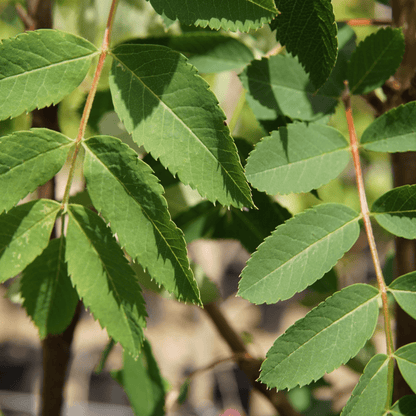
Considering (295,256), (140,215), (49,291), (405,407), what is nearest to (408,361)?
(405,407)

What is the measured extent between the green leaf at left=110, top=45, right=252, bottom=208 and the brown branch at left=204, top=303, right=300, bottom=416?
502 millimetres

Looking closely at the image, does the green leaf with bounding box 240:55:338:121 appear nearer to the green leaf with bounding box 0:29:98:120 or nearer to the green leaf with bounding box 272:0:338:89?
the green leaf with bounding box 272:0:338:89

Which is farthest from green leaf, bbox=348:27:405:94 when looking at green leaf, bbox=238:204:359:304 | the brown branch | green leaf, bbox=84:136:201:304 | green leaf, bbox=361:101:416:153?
the brown branch

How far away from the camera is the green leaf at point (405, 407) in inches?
17.9

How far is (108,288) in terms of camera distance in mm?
504

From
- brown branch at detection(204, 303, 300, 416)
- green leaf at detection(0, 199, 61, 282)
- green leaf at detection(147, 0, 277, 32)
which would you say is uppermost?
green leaf at detection(147, 0, 277, 32)

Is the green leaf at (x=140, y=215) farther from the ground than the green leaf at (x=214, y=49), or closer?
closer

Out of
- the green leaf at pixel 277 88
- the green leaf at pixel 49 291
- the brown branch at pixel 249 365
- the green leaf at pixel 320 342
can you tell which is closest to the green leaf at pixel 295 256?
the green leaf at pixel 320 342

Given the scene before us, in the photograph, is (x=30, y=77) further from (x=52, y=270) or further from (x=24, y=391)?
(x=24, y=391)

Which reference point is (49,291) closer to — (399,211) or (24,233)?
(24,233)

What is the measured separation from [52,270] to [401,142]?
1.50 feet

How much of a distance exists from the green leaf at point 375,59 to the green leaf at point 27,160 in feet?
1.21

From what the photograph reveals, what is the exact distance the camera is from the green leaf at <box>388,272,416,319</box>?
0.49 meters

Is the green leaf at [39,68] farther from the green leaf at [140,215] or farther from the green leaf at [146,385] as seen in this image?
the green leaf at [146,385]
